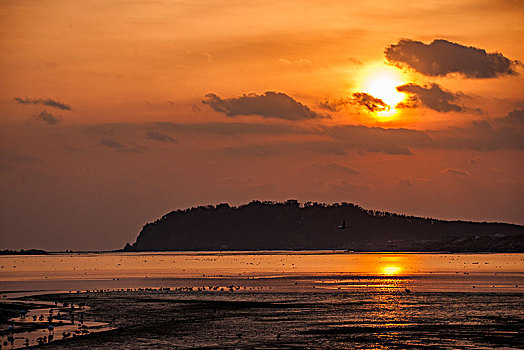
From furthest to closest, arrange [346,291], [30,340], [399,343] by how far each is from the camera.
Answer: [346,291] → [30,340] → [399,343]

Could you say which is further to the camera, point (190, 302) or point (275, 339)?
point (190, 302)

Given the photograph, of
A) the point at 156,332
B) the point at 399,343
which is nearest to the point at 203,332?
the point at 156,332

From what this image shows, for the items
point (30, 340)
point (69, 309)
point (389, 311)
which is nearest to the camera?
point (30, 340)

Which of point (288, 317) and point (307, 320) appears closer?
point (307, 320)

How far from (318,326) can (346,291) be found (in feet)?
139

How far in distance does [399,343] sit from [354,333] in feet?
21.3


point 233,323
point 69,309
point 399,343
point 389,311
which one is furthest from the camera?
point 69,309

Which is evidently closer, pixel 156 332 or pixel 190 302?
pixel 156 332

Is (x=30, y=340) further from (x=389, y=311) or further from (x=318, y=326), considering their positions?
(x=389, y=311)

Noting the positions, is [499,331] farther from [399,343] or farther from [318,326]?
[318,326]

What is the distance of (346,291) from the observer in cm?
10825

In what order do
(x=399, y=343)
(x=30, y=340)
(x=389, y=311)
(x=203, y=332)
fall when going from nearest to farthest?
1. (x=399, y=343)
2. (x=30, y=340)
3. (x=203, y=332)
4. (x=389, y=311)

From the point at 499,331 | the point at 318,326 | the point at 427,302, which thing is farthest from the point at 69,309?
the point at 499,331

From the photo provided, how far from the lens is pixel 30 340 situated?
60.2 m
